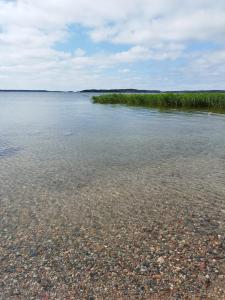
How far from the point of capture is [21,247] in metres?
6.22

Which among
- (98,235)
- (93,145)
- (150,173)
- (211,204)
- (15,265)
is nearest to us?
(15,265)

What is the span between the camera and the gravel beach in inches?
197

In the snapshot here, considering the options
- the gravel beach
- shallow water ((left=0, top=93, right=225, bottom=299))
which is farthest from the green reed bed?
the gravel beach

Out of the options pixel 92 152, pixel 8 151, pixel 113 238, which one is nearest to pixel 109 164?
pixel 92 152

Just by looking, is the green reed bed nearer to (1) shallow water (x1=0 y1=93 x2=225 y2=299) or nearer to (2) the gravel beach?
(1) shallow water (x1=0 y1=93 x2=225 y2=299)

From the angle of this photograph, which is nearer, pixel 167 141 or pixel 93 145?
pixel 93 145

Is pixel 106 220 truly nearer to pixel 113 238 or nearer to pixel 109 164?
pixel 113 238

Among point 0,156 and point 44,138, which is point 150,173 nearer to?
point 0,156

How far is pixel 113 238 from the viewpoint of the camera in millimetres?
6633

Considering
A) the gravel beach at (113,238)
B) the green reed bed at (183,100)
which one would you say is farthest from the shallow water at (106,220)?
the green reed bed at (183,100)

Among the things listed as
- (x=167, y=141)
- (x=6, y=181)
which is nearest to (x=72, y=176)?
(x=6, y=181)

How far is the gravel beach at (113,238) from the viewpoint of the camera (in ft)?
16.4

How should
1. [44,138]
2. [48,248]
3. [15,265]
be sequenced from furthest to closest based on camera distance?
[44,138], [48,248], [15,265]

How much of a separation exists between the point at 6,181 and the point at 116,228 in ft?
17.3
